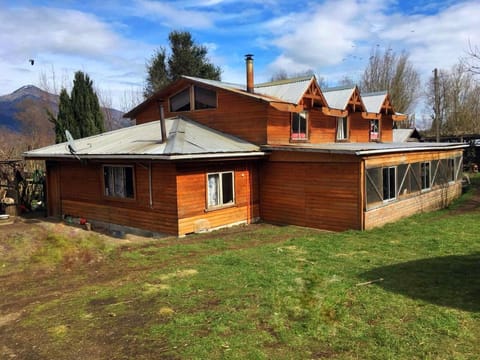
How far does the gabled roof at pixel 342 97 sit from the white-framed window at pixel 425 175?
14.7 ft

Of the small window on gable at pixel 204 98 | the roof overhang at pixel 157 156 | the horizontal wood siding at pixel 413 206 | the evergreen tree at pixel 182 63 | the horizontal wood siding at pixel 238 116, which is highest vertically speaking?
the evergreen tree at pixel 182 63

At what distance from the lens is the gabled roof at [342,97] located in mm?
18734

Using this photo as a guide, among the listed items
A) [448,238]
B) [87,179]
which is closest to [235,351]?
Result: [448,238]

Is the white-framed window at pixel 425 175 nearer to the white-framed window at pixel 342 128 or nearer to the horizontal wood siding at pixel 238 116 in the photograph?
the white-framed window at pixel 342 128

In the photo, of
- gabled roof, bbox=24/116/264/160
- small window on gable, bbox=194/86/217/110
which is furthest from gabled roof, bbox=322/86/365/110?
gabled roof, bbox=24/116/264/160

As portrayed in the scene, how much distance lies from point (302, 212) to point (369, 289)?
6730mm

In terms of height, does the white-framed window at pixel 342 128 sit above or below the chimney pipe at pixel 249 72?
below

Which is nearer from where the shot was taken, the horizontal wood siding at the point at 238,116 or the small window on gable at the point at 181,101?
the horizontal wood siding at the point at 238,116

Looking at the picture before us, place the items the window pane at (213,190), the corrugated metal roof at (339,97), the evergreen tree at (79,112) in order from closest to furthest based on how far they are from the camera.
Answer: the window pane at (213,190) → the corrugated metal roof at (339,97) → the evergreen tree at (79,112)

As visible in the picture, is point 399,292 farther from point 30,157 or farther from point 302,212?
point 30,157

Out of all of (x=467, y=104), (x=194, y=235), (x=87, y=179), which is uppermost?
(x=467, y=104)

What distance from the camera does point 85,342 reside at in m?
4.92

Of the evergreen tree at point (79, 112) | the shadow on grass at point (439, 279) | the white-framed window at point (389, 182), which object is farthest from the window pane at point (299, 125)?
the evergreen tree at point (79, 112)

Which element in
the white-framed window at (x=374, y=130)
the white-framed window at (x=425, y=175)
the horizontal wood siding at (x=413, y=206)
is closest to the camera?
the horizontal wood siding at (x=413, y=206)
